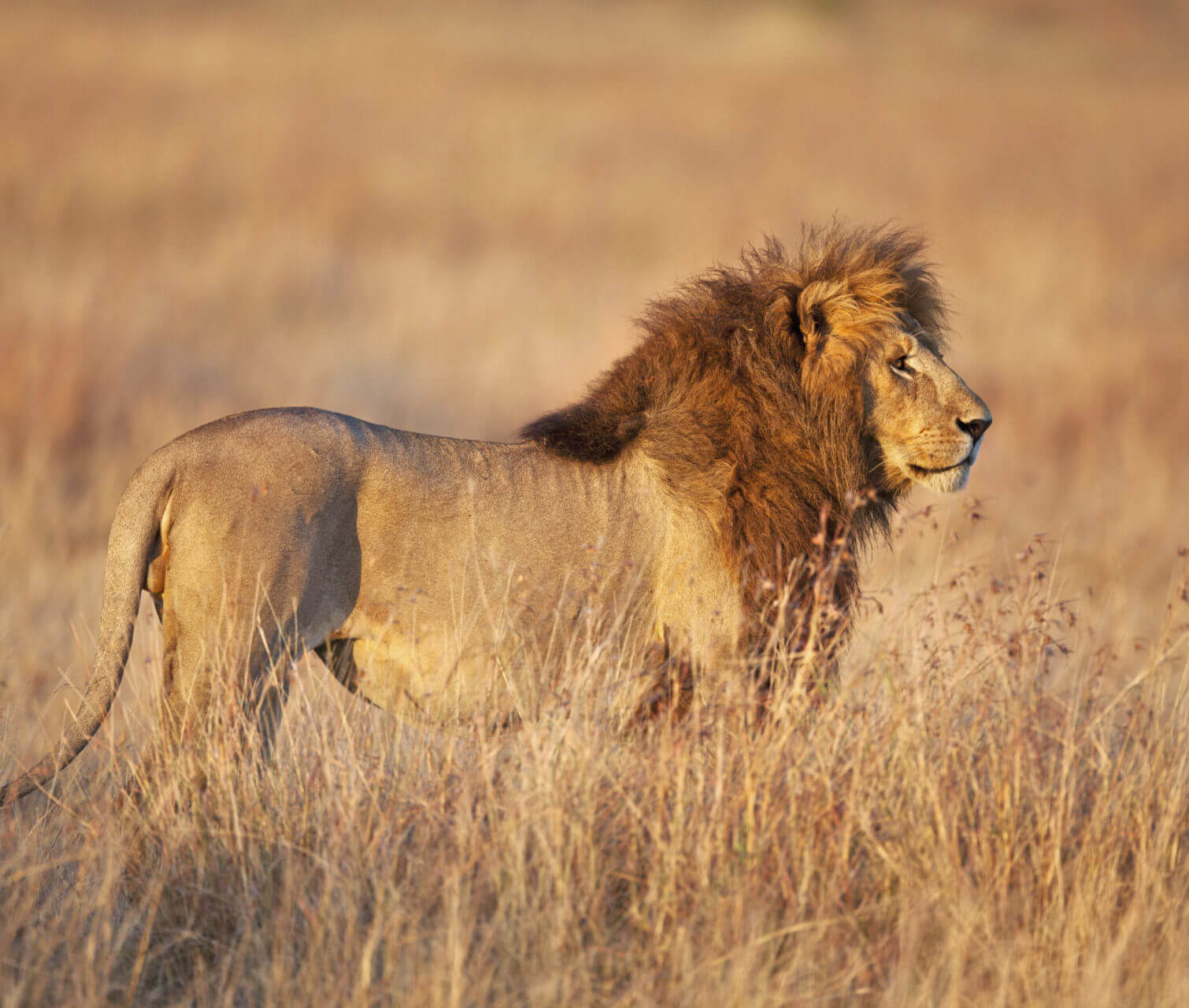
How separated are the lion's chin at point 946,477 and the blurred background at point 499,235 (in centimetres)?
58


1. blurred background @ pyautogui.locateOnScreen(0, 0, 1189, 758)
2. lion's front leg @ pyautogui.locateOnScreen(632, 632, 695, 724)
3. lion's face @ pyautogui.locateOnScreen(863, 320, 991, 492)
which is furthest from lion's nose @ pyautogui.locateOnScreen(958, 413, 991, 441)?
lion's front leg @ pyautogui.locateOnScreen(632, 632, 695, 724)

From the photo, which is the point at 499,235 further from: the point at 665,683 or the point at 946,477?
the point at 665,683

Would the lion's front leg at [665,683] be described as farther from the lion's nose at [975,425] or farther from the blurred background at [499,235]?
the lion's nose at [975,425]

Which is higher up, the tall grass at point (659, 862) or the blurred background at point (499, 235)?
the blurred background at point (499, 235)

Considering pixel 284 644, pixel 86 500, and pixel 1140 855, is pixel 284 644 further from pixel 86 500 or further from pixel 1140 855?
pixel 86 500

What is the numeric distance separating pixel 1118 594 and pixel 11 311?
888 centimetres

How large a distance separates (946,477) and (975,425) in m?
0.19

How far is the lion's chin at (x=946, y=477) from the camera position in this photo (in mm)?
4305

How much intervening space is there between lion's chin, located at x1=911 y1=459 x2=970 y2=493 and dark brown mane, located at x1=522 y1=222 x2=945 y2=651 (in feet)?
0.57

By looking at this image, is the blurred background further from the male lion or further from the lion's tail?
the lion's tail

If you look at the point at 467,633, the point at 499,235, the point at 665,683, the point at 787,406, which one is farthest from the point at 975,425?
the point at 499,235

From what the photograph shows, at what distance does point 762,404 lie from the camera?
13.9ft

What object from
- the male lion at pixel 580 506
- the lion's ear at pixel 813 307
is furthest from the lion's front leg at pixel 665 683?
the lion's ear at pixel 813 307

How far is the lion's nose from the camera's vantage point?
13.9 feet
